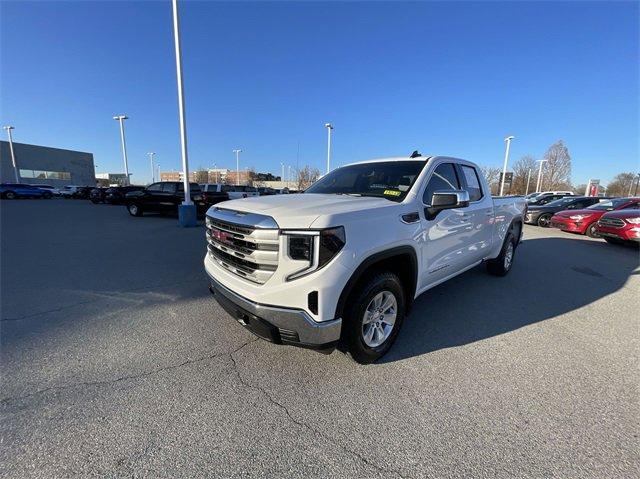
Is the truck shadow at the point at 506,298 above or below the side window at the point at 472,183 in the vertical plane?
below

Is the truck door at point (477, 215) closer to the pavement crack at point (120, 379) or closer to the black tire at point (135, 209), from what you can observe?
the pavement crack at point (120, 379)

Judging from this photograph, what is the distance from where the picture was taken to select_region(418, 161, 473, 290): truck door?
10.7 ft

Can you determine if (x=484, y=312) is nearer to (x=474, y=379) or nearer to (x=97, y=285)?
(x=474, y=379)

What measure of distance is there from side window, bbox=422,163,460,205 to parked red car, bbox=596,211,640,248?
870 cm

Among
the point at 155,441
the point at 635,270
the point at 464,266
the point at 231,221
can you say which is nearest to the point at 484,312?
the point at 464,266

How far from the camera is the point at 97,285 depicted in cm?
491

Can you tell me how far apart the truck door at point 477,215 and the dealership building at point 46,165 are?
6538 cm

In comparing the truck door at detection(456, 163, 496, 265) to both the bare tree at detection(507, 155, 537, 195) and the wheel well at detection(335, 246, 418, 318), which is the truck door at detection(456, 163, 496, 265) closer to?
the wheel well at detection(335, 246, 418, 318)

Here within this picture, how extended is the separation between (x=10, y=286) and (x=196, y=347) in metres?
3.86

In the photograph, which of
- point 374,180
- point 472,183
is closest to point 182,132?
point 374,180

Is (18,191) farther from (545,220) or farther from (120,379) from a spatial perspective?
(545,220)

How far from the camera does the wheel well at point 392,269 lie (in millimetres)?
2424

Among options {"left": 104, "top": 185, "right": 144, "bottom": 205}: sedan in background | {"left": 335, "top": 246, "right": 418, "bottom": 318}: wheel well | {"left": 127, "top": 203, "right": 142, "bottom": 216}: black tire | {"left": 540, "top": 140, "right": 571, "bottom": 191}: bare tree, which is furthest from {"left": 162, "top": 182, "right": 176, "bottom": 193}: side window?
{"left": 540, "top": 140, "right": 571, "bottom": 191}: bare tree

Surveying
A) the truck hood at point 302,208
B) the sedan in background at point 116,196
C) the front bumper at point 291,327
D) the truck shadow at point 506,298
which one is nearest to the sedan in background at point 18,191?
the sedan in background at point 116,196
